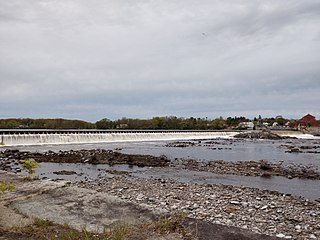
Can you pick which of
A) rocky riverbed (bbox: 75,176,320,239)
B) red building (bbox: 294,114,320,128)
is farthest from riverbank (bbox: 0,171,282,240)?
red building (bbox: 294,114,320,128)

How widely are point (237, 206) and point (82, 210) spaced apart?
4.46 meters

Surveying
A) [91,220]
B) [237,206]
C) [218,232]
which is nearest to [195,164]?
[237,206]

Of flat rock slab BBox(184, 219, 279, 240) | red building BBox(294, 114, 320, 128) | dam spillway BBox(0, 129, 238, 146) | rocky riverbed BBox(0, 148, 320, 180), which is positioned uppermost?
red building BBox(294, 114, 320, 128)

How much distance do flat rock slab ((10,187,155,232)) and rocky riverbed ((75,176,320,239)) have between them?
0.78 metres

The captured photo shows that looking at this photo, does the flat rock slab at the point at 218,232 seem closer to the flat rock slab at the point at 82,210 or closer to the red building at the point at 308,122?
the flat rock slab at the point at 82,210

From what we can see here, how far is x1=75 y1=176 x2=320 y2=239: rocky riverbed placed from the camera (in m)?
6.98

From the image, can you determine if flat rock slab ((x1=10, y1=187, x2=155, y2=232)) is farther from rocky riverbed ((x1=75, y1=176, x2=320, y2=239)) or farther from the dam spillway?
the dam spillway

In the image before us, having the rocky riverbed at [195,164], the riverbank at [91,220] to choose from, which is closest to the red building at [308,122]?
the rocky riverbed at [195,164]

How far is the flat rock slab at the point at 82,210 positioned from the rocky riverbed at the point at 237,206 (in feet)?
2.58

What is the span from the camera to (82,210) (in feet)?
26.3

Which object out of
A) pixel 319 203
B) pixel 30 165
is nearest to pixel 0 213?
pixel 30 165

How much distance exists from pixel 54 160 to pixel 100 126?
2579 inches

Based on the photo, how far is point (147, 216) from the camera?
24.4 ft

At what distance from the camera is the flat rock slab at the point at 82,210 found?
7.11 metres
